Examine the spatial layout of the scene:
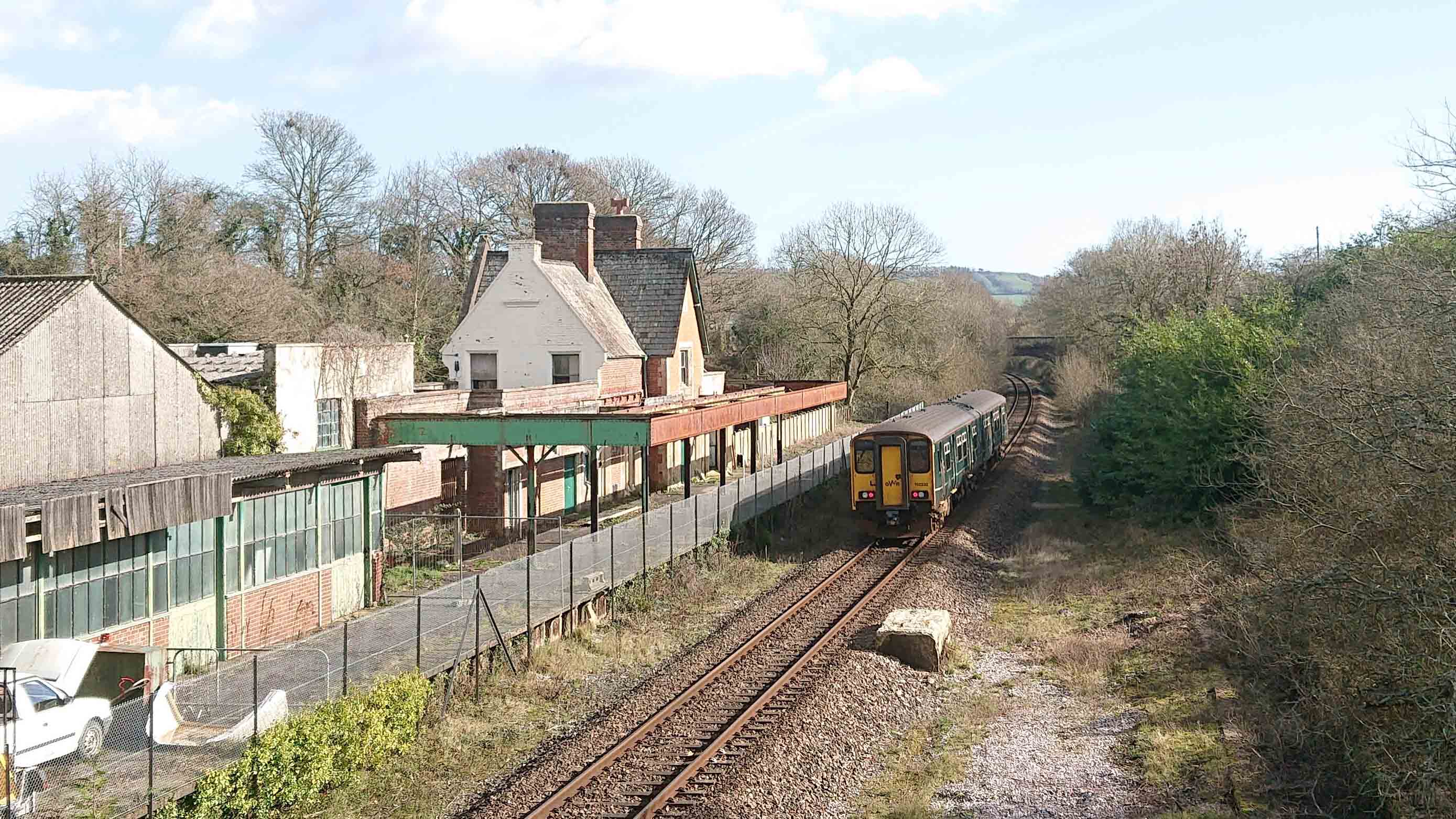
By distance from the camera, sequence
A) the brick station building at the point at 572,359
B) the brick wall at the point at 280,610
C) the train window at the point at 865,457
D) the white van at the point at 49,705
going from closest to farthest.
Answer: the white van at the point at 49,705 → the brick wall at the point at 280,610 → the train window at the point at 865,457 → the brick station building at the point at 572,359

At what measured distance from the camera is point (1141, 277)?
5216cm

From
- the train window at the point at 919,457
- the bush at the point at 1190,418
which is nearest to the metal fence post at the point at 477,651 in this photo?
the train window at the point at 919,457

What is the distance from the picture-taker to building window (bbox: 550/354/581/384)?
31453 millimetres

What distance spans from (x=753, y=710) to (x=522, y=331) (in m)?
19.8

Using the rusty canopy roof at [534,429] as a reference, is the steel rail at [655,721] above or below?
below

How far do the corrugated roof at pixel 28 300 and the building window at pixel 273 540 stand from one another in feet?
11.2

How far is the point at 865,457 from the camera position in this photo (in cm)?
2575

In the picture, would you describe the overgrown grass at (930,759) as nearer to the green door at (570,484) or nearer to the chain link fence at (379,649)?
the chain link fence at (379,649)

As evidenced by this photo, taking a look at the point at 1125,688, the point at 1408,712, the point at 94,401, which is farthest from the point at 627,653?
the point at 1408,712

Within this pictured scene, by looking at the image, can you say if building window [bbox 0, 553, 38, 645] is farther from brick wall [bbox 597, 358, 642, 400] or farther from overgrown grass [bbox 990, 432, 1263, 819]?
brick wall [bbox 597, 358, 642, 400]

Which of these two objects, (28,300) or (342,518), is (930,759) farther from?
(28,300)

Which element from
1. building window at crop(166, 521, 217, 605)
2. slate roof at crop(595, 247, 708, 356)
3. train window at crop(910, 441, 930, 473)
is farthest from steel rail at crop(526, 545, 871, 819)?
slate roof at crop(595, 247, 708, 356)

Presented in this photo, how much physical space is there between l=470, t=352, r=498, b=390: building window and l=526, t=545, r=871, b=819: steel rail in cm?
1434

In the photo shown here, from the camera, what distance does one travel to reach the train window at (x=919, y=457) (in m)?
25.3
